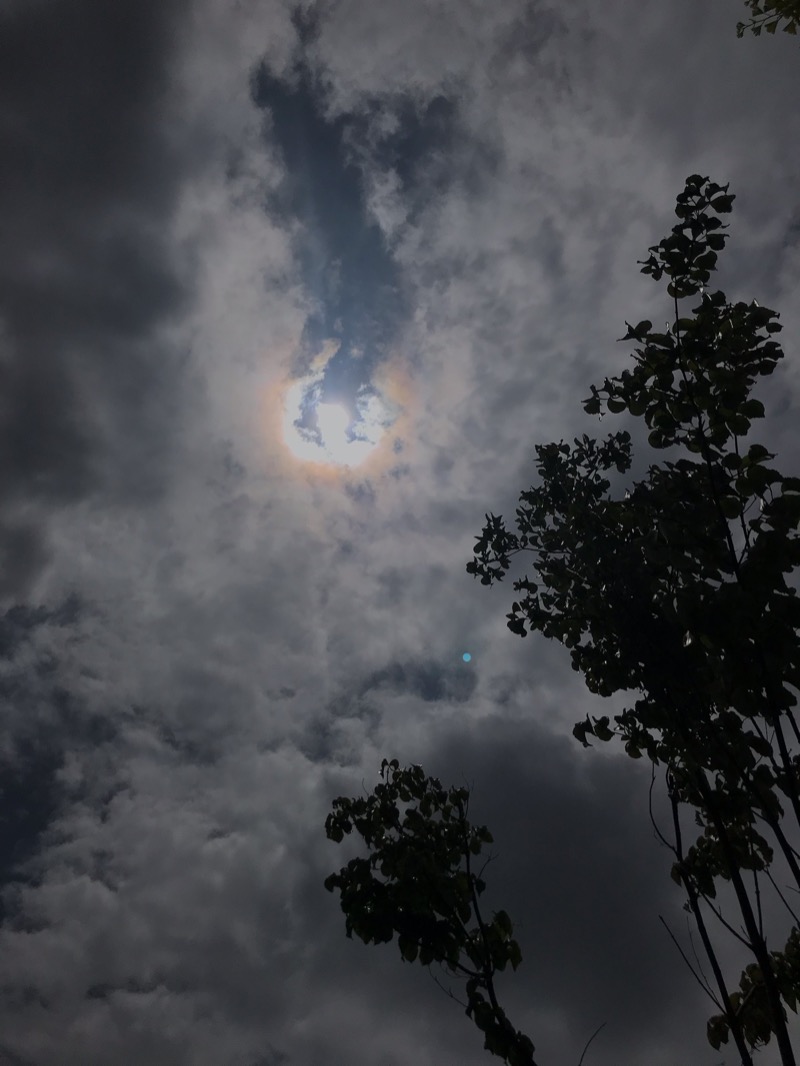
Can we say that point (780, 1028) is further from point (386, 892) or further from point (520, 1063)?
point (386, 892)

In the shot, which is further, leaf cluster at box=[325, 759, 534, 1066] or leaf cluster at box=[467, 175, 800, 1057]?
leaf cluster at box=[325, 759, 534, 1066]

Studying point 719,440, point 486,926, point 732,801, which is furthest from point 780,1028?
point 719,440

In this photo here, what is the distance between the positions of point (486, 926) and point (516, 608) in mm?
3667

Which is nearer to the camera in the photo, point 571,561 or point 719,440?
point 719,440

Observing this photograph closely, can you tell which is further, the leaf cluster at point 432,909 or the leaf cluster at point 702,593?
the leaf cluster at point 432,909

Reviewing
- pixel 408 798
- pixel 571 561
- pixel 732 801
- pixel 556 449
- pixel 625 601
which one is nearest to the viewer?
pixel 732 801

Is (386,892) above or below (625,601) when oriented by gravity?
below

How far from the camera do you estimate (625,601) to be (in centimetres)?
486

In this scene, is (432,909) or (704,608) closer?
(704,608)

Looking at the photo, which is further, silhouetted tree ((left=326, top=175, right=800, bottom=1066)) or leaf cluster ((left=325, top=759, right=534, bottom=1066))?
leaf cluster ((left=325, top=759, right=534, bottom=1066))

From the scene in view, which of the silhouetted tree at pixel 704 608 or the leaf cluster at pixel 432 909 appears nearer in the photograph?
the silhouetted tree at pixel 704 608

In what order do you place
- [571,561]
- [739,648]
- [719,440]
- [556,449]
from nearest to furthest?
[739,648], [719,440], [571,561], [556,449]

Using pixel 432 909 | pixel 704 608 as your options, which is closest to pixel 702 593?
pixel 704 608

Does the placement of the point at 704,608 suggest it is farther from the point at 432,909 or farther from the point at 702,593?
the point at 432,909
